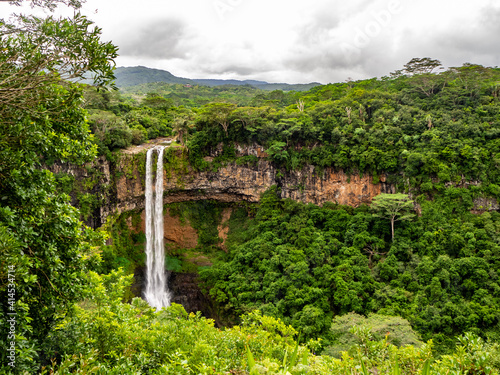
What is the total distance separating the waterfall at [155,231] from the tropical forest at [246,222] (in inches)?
6.3

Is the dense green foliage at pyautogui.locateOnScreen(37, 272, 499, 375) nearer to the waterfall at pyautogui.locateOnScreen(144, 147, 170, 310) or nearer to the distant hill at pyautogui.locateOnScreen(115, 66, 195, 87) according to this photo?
the waterfall at pyautogui.locateOnScreen(144, 147, 170, 310)

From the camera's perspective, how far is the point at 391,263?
15.3 meters

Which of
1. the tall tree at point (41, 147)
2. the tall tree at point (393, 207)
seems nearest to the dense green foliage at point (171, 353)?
the tall tree at point (41, 147)

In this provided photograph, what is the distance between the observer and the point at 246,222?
910 inches

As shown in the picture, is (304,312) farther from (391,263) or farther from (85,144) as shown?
(85,144)

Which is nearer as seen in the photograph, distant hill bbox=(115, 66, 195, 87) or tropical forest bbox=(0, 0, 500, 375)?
tropical forest bbox=(0, 0, 500, 375)

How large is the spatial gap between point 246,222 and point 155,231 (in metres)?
6.70

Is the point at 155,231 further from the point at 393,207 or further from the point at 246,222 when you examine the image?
the point at 393,207

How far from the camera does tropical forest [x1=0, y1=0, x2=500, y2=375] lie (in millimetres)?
3695

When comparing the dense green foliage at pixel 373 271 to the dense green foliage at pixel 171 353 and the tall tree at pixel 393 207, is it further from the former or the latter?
the dense green foliage at pixel 171 353

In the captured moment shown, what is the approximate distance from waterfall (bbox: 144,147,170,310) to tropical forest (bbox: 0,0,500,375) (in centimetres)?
16

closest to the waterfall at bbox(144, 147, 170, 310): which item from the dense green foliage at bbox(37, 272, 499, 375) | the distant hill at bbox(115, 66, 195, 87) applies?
the dense green foliage at bbox(37, 272, 499, 375)

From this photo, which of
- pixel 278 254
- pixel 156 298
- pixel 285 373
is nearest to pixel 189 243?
pixel 156 298

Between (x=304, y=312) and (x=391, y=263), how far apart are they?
17.6 ft
